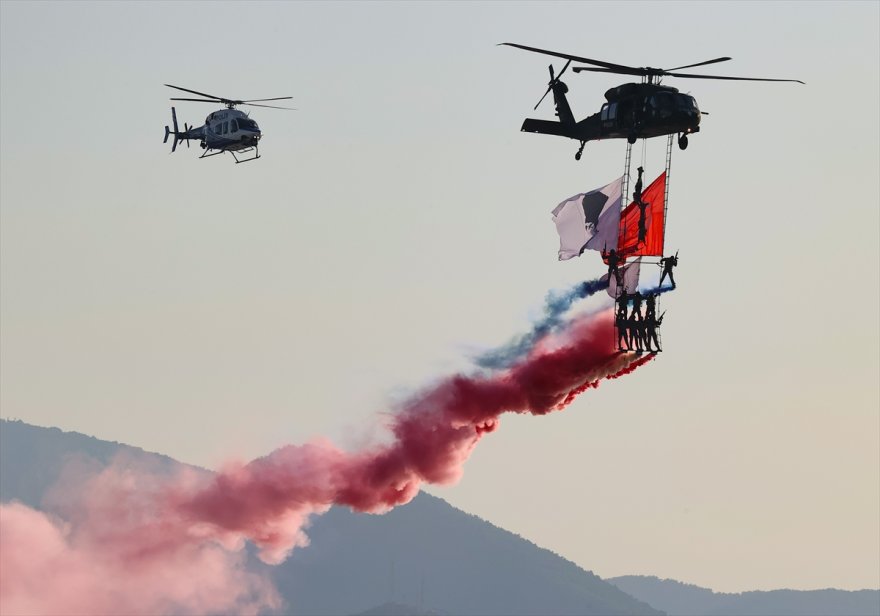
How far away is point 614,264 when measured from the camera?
13812 centimetres

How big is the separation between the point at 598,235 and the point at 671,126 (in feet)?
42.4

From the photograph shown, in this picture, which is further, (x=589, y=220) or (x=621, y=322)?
(x=589, y=220)

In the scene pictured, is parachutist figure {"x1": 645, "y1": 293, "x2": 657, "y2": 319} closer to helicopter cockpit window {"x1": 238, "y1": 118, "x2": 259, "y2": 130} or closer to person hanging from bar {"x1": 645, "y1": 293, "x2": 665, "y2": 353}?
person hanging from bar {"x1": 645, "y1": 293, "x2": 665, "y2": 353}

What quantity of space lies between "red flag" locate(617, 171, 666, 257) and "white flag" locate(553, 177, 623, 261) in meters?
0.83

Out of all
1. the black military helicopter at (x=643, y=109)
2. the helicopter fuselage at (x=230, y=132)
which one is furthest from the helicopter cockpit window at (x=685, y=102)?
the helicopter fuselage at (x=230, y=132)

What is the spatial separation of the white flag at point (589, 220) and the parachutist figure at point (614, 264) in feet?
3.73

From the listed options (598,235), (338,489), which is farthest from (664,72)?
(338,489)

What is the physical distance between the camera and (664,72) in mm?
133875

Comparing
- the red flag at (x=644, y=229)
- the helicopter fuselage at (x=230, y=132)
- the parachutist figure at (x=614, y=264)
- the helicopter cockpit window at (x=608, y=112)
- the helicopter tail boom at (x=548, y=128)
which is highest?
the helicopter fuselage at (x=230, y=132)

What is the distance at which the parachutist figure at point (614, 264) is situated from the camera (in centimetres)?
13750

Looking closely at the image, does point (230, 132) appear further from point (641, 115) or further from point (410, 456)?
point (641, 115)

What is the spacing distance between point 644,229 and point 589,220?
6.47 m

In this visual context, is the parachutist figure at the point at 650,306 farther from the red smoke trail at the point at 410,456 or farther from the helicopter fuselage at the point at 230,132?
the helicopter fuselage at the point at 230,132

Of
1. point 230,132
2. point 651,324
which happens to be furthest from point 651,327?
point 230,132
